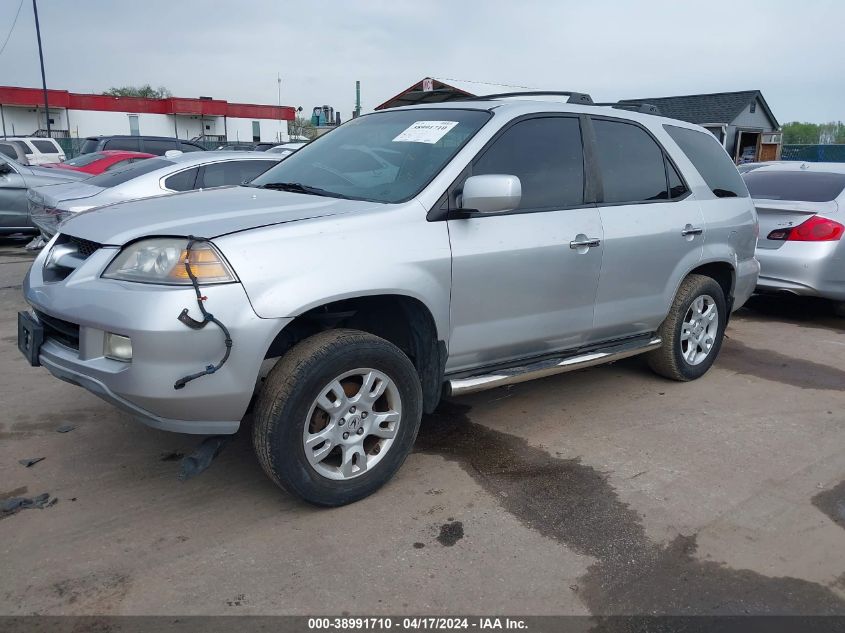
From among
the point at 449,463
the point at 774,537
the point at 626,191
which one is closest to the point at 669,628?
the point at 774,537

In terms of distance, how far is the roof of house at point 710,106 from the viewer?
33219 millimetres

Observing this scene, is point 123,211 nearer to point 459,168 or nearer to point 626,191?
point 459,168

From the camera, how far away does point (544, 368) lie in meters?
4.00

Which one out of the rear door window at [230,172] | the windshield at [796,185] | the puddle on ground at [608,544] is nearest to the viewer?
the puddle on ground at [608,544]

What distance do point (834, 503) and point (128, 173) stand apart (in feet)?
23.9

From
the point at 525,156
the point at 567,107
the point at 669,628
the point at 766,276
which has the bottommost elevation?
the point at 669,628

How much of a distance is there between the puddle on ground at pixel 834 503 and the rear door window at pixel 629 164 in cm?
193

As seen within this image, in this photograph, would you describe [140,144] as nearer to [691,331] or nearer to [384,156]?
[384,156]

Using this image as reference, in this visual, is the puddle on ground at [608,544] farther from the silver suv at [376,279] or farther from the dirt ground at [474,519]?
the silver suv at [376,279]

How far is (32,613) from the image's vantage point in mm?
2527

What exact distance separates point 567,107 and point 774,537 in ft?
8.41

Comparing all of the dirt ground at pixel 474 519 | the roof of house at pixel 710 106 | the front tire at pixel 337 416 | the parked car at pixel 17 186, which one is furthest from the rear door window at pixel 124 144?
the roof of house at pixel 710 106

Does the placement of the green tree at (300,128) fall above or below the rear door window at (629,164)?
above

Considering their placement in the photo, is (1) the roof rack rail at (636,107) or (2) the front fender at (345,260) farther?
(1) the roof rack rail at (636,107)
